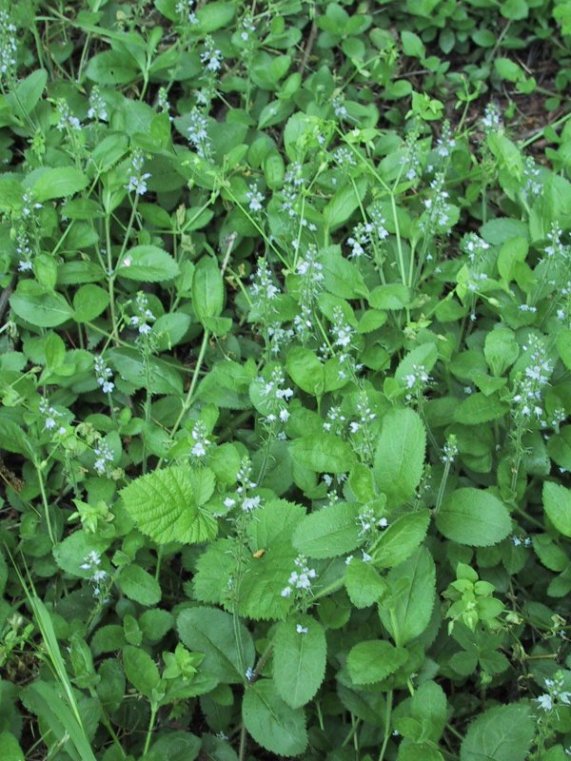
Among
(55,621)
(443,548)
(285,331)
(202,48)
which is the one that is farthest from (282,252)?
(55,621)

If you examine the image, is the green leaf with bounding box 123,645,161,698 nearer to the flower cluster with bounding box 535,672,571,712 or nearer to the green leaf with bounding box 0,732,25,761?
the green leaf with bounding box 0,732,25,761

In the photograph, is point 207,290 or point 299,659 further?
point 207,290

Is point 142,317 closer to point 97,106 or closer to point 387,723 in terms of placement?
point 97,106

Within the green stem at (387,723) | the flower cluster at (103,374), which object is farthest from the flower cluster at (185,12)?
Answer: the green stem at (387,723)

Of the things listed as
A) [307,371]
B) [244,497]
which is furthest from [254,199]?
[244,497]

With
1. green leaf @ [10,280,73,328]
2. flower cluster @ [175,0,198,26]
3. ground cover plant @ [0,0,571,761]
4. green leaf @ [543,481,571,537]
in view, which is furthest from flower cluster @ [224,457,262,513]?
flower cluster @ [175,0,198,26]

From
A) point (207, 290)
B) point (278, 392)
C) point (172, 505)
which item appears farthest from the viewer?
point (207, 290)
